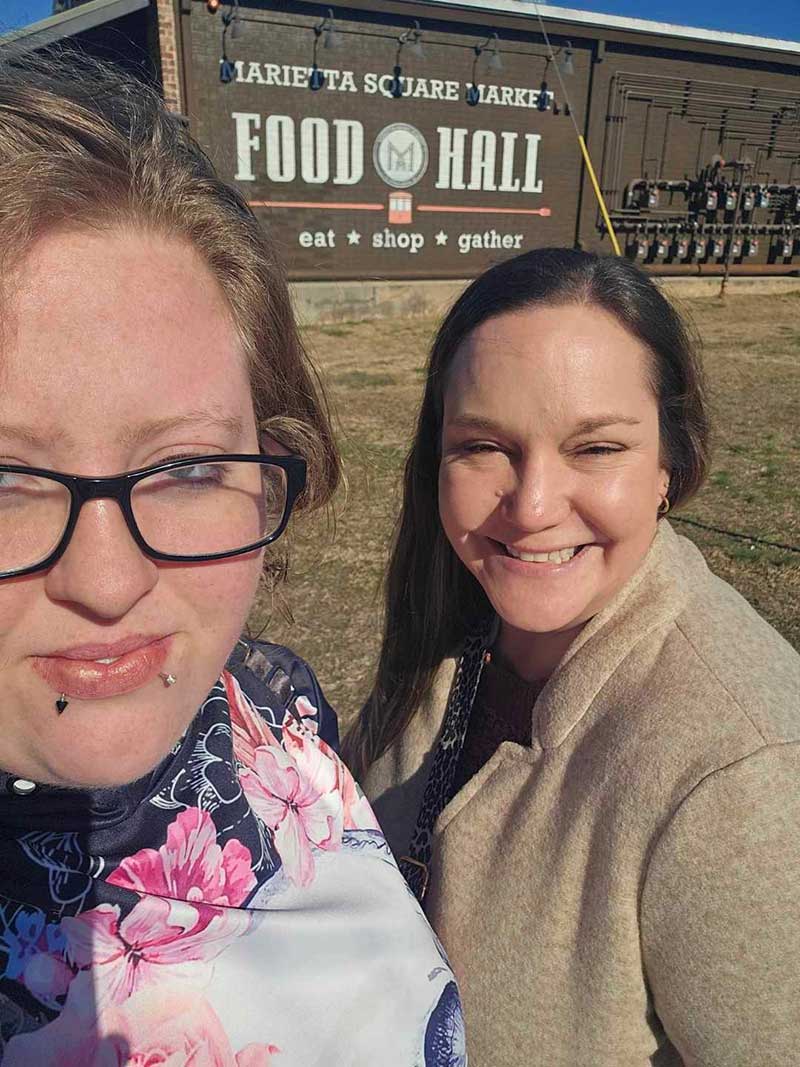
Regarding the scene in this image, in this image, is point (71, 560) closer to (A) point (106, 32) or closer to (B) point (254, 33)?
(B) point (254, 33)

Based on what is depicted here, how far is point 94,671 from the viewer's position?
2.71 ft

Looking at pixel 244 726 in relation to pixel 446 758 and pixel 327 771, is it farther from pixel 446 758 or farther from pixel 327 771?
pixel 446 758

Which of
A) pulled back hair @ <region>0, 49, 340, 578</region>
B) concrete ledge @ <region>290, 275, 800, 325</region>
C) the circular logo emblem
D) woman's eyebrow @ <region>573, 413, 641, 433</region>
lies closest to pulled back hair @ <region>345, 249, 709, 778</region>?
woman's eyebrow @ <region>573, 413, 641, 433</region>

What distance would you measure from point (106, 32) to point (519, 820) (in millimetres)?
15569

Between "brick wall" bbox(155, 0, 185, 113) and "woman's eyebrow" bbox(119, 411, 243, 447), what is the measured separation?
12.9 metres

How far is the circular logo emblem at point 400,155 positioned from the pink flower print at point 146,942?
14818mm

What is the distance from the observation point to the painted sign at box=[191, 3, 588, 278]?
41.9ft

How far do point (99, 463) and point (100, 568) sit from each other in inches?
4.3

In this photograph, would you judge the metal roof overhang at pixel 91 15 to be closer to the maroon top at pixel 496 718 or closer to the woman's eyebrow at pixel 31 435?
the maroon top at pixel 496 718

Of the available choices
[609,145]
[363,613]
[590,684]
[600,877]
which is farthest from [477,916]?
[609,145]

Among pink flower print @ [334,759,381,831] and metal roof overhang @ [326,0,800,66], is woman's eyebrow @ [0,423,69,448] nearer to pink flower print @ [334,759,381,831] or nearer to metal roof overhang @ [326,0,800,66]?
pink flower print @ [334,759,381,831]

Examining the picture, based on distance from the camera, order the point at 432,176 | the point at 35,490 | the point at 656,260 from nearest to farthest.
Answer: the point at 35,490, the point at 432,176, the point at 656,260

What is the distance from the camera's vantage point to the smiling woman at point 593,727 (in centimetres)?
109

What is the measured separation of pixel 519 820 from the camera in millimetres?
1379
